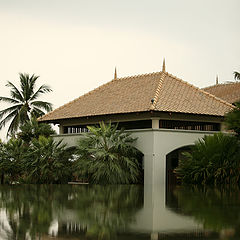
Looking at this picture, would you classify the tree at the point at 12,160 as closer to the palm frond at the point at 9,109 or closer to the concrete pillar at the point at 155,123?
the concrete pillar at the point at 155,123

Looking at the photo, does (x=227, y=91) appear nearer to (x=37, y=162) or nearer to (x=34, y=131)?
(x=34, y=131)

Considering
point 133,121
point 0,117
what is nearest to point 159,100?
point 133,121

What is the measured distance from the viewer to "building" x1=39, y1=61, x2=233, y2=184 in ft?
105

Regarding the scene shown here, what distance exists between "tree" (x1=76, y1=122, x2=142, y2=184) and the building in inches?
38.3

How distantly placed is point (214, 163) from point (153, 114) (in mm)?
5762

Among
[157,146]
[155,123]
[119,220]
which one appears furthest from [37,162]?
[119,220]

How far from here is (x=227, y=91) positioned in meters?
46.3

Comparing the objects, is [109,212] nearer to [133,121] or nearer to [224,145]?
[224,145]

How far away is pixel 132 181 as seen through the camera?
31.2 metres

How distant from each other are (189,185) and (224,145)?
117 inches

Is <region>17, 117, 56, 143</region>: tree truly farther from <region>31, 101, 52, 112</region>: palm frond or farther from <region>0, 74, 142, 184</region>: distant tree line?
<region>31, 101, 52, 112</region>: palm frond

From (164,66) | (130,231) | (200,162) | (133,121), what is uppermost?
(164,66)

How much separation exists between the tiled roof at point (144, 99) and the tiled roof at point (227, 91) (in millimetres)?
7468

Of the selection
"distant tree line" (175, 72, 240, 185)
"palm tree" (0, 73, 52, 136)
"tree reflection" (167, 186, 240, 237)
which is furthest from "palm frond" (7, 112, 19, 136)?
"tree reflection" (167, 186, 240, 237)
